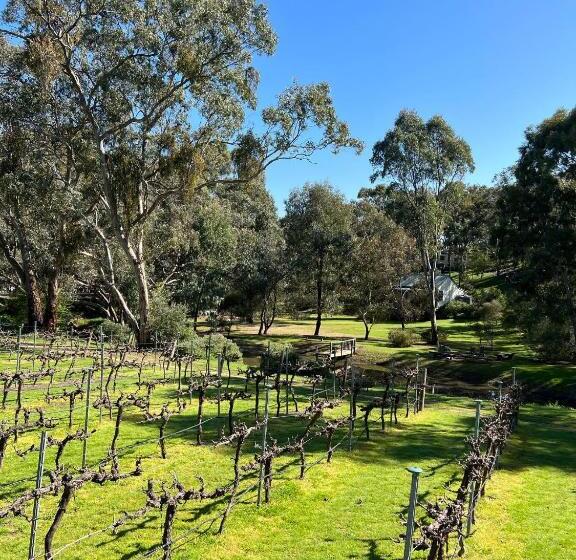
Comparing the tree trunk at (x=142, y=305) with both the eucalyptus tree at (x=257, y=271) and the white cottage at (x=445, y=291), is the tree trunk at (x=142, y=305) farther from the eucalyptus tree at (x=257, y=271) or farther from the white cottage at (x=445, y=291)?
the white cottage at (x=445, y=291)

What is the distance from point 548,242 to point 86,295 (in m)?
35.3

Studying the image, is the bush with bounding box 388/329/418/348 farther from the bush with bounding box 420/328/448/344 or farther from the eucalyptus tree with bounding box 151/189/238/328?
the eucalyptus tree with bounding box 151/189/238/328

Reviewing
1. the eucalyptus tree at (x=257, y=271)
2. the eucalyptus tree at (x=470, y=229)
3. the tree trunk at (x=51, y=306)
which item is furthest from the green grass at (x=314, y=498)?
the eucalyptus tree at (x=470, y=229)

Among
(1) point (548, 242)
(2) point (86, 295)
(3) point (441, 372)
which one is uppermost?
(1) point (548, 242)

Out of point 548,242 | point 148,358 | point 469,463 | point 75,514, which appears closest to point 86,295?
point 148,358

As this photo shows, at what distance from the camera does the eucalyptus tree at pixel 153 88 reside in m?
26.0

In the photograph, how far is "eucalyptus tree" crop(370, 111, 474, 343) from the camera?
135ft

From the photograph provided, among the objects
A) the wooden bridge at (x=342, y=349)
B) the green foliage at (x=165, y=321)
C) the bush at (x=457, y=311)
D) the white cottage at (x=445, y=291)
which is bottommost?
the wooden bridge at (x=342, y=349)

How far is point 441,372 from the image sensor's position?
33500 mm

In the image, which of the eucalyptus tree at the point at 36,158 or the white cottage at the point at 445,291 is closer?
the eucalyptus tree at the point at 36,158

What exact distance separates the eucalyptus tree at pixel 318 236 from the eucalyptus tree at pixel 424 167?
4.55m

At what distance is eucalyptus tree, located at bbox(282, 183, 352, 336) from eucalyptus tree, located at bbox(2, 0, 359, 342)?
1468cm

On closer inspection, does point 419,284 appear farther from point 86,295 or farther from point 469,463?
point 469,463

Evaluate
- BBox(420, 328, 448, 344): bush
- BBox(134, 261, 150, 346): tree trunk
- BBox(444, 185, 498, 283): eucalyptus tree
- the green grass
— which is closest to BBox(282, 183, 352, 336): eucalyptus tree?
BBox(420, 328, 448, 344): bush
